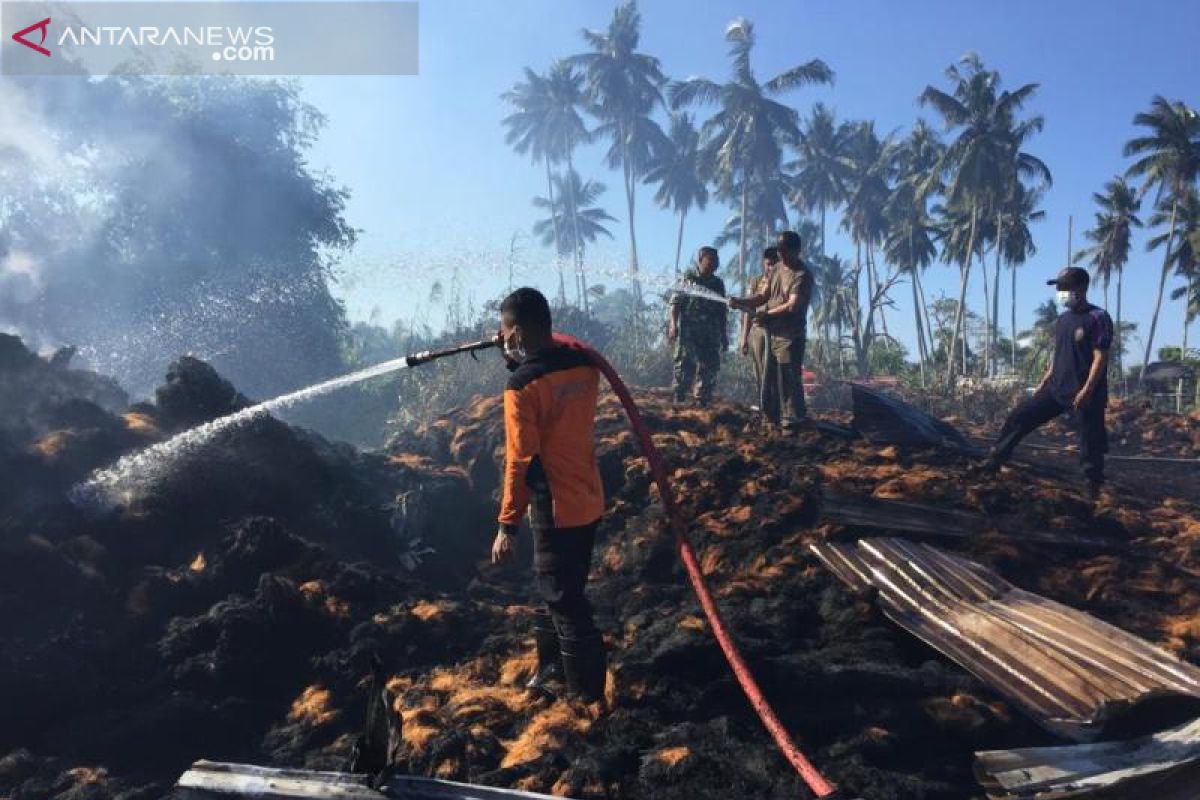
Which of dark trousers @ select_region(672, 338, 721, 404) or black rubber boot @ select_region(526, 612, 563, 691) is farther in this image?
dark trousers @ select_region(672, 338, 721, 404)

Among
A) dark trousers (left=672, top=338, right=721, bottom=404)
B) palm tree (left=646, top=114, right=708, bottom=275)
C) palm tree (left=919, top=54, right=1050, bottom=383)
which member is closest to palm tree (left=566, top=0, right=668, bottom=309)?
palm tree (left=646, top=114, right=708, bottom=275)

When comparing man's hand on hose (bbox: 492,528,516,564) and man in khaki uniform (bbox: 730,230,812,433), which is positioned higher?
man in khaki uniform (bbox: 730,230,812,433)

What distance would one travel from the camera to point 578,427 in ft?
12.1

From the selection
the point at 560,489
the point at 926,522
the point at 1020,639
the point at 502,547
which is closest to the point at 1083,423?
the point at 926,522

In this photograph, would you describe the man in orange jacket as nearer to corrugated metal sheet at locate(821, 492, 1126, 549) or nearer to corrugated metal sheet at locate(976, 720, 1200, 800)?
corrugated metal sheet at locate(976, 720, 1200, 800)

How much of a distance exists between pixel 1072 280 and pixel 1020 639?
378 centimetres

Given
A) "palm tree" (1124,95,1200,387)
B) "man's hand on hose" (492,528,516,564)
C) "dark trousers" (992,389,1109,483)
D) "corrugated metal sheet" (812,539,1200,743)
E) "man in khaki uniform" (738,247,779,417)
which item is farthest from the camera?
"palm tree" (1124,95,1200,387)

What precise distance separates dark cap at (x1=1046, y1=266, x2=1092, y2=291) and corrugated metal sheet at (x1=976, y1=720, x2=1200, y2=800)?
4.21m

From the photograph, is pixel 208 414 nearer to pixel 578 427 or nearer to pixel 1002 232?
pixel 578 427

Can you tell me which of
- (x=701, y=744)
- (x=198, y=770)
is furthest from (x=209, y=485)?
(x=701, y=744)

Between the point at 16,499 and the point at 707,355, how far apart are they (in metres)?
7.17

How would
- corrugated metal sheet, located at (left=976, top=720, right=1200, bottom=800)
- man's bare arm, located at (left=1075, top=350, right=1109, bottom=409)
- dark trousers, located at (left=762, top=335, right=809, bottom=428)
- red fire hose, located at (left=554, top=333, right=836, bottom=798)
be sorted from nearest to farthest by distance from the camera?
1. corrugated metal sheet, located at (left=976, top=720, right=1200, bottom=800)
2. red fire hose, located at (left=554, top=333, right=836, bottom=798)
3. man's bare arm, located at (left=1075, top=350, right=1109, bottom=409)
4. dark trousers, located at (left=762, top=335, right=809, bottom=428)

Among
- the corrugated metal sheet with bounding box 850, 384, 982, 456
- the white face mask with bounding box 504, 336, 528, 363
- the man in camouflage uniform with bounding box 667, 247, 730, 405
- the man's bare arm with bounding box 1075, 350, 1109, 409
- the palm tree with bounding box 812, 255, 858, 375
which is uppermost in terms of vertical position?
the palm tree with bounding box 812, 255, 858, 375

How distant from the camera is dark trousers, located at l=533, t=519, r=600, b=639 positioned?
3697 mm
